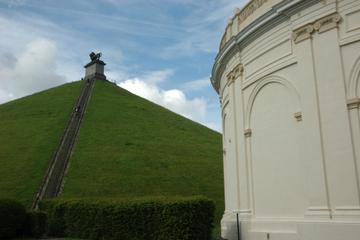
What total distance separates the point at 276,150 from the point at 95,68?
2531 inches

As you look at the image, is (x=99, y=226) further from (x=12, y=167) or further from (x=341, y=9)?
(x=12, y=167)

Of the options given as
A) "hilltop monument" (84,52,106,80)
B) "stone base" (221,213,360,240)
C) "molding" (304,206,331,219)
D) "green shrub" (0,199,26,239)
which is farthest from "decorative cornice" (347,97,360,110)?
"hilltop monument" (84,52,106,80)

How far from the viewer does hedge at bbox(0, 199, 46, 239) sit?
1872cm

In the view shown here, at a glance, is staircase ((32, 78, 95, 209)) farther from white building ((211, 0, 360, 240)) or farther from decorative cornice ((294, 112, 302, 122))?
decorative cornice ((294, 112, 302, 122))

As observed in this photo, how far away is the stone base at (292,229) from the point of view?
38.0 ft

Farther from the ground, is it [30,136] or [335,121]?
[30,136]

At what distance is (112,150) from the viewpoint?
42.0 m

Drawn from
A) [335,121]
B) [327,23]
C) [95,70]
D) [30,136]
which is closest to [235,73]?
[327,23]

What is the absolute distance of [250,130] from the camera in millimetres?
16359

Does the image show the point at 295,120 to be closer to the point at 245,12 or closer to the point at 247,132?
the point at 247,132

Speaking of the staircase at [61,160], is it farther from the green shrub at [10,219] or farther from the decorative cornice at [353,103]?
the decorative cornice at [353,103]

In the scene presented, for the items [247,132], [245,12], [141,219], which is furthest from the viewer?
[245,12]

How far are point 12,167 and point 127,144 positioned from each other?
11671 millimetres

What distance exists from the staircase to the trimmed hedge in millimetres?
11074
